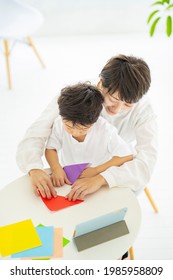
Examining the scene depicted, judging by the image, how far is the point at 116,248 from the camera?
1.27 metres

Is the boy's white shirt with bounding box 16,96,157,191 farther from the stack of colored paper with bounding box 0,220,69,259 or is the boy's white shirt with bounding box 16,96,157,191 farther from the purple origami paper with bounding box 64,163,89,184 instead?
the stack of colored paper with bounding box 0,220,69,259

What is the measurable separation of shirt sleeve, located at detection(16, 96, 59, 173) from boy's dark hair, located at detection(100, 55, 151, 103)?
0.96ft

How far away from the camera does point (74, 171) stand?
158 centimetres

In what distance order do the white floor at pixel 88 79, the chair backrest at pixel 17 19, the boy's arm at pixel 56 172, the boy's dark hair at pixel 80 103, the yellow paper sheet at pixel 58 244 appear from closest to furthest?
the yellow paper sheet at pixel 58 244, the boy's dark hair at pixel 80 103, the boy's arm at pixel 56 172, the white floor at pixel 88 79, the chair backrest at pixel 17 19

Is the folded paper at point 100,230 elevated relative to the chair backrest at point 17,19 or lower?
lower

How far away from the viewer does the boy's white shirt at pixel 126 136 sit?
5.02 ft

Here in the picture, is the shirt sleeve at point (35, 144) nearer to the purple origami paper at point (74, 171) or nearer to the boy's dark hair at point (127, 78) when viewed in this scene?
the purple origami paper at point (74, 171)

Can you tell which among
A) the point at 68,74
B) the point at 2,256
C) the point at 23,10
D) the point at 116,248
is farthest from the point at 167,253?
the point at 23,10

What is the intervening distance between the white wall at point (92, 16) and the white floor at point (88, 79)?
0.38 ft

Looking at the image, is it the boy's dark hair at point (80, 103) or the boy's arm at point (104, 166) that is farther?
the boy's arm at point (104, 166)

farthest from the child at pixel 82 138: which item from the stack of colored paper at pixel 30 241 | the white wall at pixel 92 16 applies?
the white wall at pixel 92 16

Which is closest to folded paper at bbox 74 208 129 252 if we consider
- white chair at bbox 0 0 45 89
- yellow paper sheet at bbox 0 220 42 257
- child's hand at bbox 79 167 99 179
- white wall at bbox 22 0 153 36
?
yellow paper sheet at bbox 0 220 42 257
